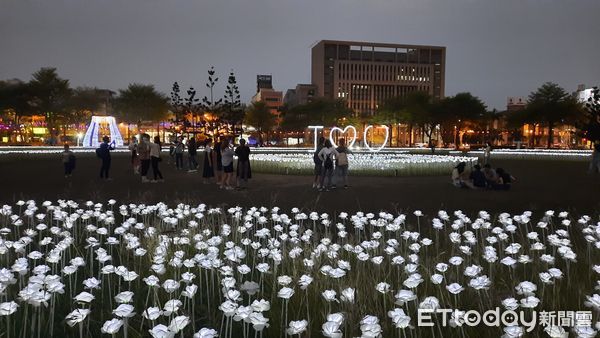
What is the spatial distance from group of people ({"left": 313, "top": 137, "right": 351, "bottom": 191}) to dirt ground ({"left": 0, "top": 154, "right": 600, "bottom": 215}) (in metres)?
0.56

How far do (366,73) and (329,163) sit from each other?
441 feet

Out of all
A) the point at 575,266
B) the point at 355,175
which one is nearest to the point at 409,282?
the point at 575,266

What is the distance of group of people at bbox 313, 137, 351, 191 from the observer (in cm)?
1619

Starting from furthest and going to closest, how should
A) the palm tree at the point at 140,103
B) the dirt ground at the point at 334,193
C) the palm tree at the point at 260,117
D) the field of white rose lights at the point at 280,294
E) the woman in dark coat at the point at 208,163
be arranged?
the palm tree at the point at 260,117 < the palm tree at the point at 140,103 < the woman in dark coat at the point at 208,163 < the dirt ground at the point at 334,193 < the field of white rose lights at the point at 280,294

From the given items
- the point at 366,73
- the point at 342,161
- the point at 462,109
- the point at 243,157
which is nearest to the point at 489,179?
the point at 342,161

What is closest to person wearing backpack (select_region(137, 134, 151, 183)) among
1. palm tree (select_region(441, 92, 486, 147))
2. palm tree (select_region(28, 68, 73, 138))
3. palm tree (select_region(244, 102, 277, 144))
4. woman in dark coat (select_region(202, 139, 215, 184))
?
woman in dark coat (select_region(202, 139, 215, 184))

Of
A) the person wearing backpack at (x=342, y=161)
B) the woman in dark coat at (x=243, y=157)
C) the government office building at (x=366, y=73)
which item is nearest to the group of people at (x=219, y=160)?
the woman in dark coat at (x=243, y=157)

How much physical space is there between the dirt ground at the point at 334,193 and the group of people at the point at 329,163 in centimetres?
56

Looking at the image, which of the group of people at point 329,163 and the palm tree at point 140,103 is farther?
the palm tree at point 140,103

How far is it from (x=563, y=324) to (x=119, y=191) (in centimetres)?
1469

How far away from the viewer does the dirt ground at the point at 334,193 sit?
12.9 metres

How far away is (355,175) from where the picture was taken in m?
22.4

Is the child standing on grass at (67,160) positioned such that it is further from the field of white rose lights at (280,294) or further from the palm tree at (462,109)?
the palm tree at (462,109)

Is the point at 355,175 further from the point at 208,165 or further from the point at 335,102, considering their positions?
the point at 335,102
